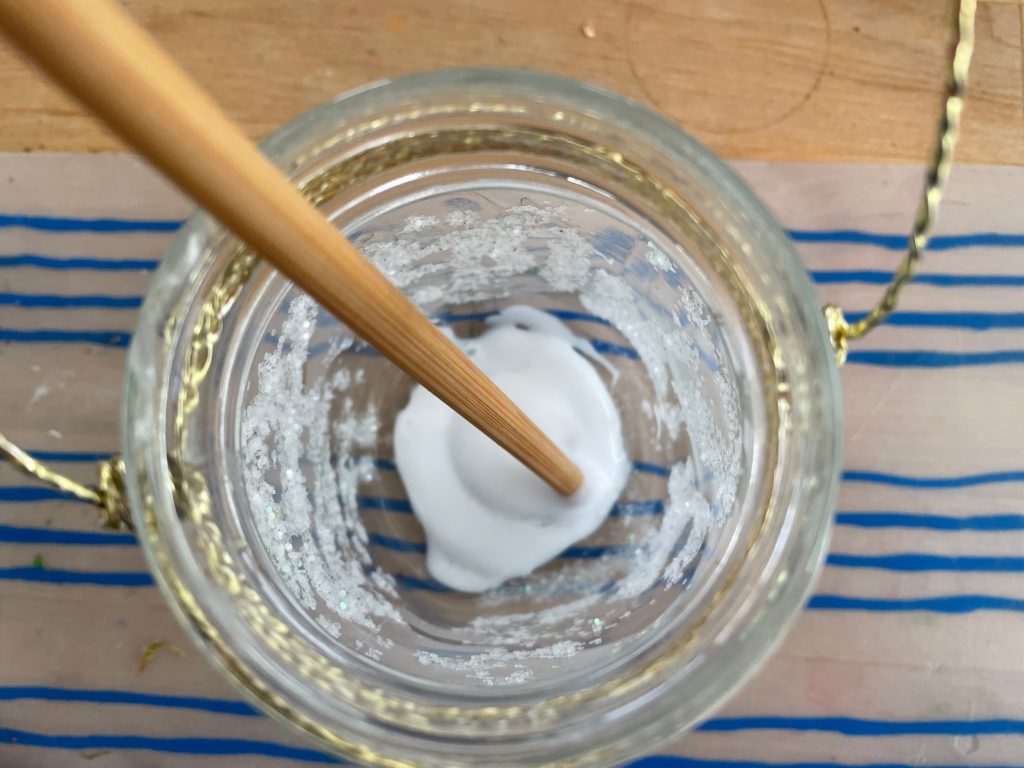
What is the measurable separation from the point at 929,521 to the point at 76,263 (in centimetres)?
41

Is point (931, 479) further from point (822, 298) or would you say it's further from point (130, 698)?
point (130, 698)

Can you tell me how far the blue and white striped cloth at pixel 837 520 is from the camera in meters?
0.37

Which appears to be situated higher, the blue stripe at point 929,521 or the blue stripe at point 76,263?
the blue stripe at point 76,263

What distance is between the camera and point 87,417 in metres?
0.38

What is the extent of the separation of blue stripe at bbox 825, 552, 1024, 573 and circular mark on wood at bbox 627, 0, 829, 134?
A: 202mm

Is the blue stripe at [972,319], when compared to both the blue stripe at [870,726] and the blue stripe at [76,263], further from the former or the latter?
the blue stripe at [76,263]

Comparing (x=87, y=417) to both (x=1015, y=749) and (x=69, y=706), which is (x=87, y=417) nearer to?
(x=69, y=706)

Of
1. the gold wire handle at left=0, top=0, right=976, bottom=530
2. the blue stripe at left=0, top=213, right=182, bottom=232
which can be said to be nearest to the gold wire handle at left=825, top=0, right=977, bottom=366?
the gold wire handle at left=0, top=0, right=976, bottom=530

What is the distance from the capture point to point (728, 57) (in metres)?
0.39

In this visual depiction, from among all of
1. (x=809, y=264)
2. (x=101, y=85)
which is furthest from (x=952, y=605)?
(x=101, y=85)

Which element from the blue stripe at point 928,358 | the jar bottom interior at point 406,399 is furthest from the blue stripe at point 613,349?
the blue stripe at point 928,358

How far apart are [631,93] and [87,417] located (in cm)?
29

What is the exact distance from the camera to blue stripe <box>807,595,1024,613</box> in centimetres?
38

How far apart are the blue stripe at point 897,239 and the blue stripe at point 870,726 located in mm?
214
